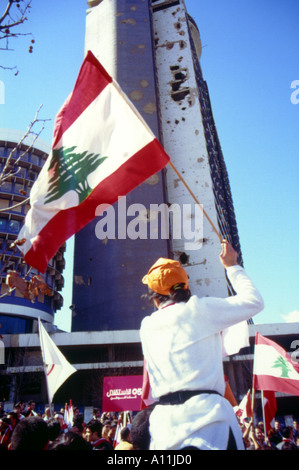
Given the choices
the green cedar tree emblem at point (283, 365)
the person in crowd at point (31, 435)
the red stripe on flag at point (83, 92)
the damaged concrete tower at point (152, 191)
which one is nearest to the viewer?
the person in crowd at point (31, 435)

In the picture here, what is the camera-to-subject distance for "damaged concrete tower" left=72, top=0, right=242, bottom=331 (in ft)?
90.5

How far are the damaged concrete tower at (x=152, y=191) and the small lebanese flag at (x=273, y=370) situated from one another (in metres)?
19.7

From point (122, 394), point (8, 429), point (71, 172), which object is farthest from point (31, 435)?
point (122, 394)

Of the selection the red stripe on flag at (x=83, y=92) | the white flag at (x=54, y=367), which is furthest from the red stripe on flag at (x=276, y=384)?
the red stripe on flag at (x=83, y=92)

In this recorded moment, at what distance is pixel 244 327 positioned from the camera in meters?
3.29

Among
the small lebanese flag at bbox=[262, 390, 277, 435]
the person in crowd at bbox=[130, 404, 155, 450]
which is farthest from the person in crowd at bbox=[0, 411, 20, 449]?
the small lebanese flag at bbox=[262, 390, 277, 435]

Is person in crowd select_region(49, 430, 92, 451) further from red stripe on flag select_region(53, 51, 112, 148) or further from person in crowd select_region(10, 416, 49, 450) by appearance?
red stripe on flag select_region(53, 51, 112, 148)

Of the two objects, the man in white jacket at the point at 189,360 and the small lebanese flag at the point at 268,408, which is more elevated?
the man in white jacket at the point at 189,360

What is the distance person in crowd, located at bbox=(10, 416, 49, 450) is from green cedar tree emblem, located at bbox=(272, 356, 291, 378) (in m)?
5.06

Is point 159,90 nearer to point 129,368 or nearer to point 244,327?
point 129,368

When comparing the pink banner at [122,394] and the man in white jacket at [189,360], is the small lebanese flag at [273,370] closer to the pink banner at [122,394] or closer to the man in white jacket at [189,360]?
the pink banner at [122,394]

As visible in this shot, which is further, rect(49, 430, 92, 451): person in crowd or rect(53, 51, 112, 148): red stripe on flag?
rect(53, 51, 112, 148): red stripe on flag

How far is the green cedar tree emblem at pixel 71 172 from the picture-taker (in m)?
3.94
